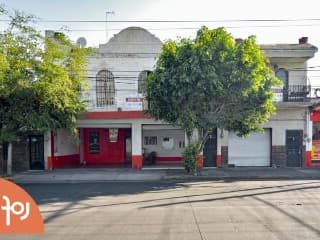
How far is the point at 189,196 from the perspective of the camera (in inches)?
424

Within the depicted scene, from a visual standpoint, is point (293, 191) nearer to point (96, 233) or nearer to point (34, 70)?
point (96, 233)

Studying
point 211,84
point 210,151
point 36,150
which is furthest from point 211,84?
point 36,150

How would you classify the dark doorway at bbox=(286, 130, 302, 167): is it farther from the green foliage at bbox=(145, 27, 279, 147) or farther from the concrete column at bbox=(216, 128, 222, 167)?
the green foliage at bbox=(145, 27, 279, 147)

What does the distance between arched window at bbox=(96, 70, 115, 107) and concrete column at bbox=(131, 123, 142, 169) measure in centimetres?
214

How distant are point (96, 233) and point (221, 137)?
520 inches

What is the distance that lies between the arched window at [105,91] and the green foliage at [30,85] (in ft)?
8.74

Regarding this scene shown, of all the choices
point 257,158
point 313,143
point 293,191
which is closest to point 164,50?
point 293,191

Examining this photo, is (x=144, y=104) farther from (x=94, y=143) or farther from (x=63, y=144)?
(x=63, y=144)

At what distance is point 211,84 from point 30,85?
8.49 meters

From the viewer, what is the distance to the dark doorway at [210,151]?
61.7 ft

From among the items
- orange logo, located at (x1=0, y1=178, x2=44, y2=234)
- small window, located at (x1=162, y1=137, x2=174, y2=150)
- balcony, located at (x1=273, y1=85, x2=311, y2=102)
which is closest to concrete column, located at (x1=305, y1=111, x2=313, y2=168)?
balcony, located at (x1=273, y1=85, x2=311, y2=102)

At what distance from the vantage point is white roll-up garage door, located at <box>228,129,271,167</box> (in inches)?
758

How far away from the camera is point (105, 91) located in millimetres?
18656

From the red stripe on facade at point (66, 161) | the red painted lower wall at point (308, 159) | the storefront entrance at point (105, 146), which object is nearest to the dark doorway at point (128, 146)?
the storefront entrance at point (105, 146)
